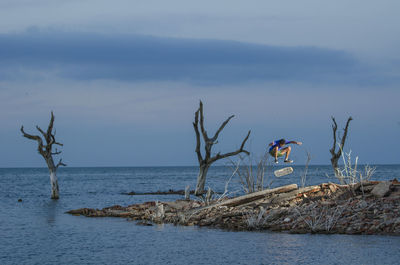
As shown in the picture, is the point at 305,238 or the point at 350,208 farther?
the point at 350,208

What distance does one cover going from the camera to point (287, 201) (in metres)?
20.7

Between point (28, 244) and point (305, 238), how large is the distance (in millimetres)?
8418

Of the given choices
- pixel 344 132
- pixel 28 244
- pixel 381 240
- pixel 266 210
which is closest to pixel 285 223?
pixel 266 210


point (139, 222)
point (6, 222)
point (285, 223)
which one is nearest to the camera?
point (285, 223)

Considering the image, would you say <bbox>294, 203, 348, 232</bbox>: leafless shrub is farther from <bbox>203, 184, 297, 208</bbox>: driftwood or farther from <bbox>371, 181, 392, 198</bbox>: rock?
<bbox>203, 184, 297, 208</bbox>: driftwood

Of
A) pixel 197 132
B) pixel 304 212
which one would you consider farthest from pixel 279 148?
pixel 197 132

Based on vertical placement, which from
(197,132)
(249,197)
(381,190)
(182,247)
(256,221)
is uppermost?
(197,132)

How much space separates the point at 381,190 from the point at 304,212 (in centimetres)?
328

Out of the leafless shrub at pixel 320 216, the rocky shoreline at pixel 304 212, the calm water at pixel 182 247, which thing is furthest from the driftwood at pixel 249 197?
the calm water at pixel 182 247

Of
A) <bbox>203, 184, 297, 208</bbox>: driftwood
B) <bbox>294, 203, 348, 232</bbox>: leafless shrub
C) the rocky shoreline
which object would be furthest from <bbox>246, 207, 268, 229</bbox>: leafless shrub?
<bbox>203, 184, 297, 208</bbox>: driftwood

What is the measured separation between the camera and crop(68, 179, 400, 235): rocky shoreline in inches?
669

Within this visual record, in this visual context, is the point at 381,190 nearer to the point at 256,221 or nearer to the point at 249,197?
the point at 249,197

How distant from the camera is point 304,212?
18547mm

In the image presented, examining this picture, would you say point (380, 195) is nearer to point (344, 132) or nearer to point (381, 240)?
point (381, 240)
